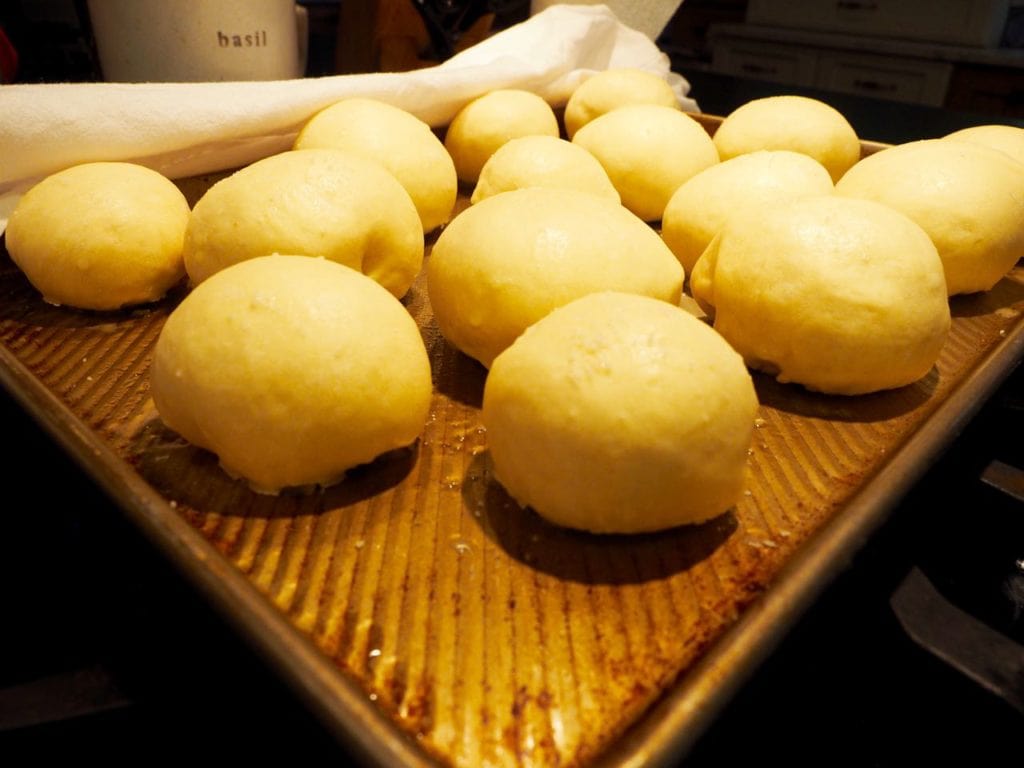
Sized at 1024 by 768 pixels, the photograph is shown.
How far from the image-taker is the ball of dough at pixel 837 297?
0.89 metres

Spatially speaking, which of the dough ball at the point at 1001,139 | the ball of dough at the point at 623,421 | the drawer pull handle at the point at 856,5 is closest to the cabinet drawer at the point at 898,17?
the drawer pull handle at the point at 856,5

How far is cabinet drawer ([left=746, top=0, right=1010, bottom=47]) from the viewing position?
11.5ft

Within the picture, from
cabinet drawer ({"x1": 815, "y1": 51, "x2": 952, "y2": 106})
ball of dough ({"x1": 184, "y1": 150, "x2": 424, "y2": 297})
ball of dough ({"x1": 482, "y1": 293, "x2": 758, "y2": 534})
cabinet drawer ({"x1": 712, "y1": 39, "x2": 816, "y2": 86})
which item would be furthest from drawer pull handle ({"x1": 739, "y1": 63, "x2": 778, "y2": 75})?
ball of dough ({"x1": 482, "y1": 293, "x2": 758, "y2": 534})

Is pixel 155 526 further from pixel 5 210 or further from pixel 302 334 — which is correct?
pixel 5 210

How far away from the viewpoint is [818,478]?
81 cm

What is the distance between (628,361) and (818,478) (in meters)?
0.27

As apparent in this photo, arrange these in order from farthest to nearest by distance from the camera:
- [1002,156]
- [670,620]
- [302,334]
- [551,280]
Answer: [1002,156] < [551,280] < [302,334] < [670,620]

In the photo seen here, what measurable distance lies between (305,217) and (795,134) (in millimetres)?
1013

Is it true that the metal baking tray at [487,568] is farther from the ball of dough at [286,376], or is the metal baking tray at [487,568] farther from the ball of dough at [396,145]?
the ball of dough at [396,145]

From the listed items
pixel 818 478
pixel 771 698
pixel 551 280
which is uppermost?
pixel 551 280

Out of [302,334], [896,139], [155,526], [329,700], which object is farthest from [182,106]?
[896,139]

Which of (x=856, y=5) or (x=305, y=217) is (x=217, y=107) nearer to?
(x=305, y=217)

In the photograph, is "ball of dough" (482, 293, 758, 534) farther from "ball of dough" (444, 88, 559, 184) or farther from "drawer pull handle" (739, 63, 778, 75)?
"drawer pull handle" (739, 63, 778, 75)

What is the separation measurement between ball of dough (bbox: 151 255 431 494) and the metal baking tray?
0.04 meters
